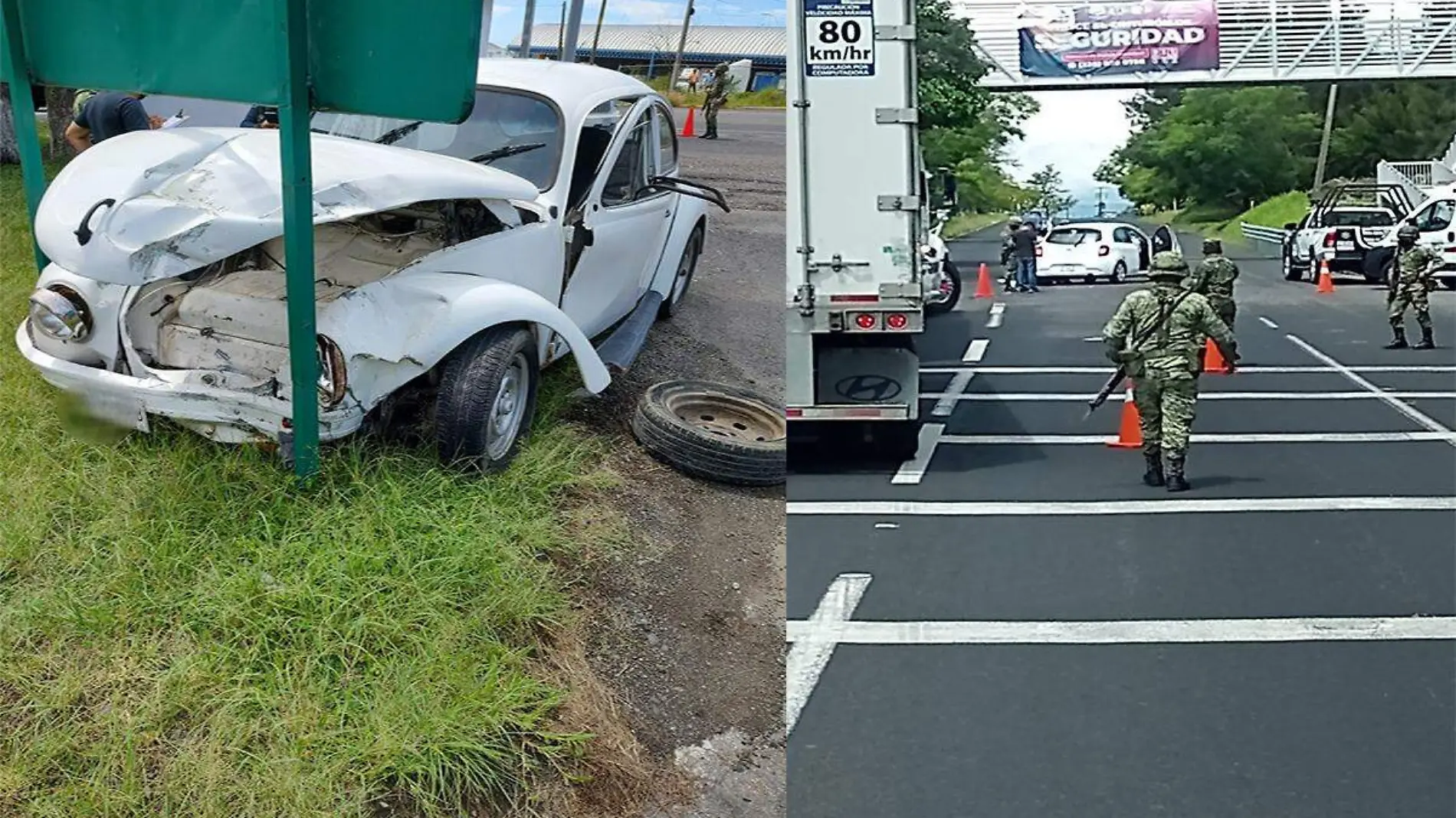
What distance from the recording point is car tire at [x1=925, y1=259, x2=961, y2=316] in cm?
838

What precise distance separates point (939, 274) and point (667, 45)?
16.2ft

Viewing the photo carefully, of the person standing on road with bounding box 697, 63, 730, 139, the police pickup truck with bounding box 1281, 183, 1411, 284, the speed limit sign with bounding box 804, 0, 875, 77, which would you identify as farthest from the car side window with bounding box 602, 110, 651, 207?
the police pickup truck with bounding box 1281, 183, 1411, 284

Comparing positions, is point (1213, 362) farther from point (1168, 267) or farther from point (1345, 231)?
point (1345, 231)

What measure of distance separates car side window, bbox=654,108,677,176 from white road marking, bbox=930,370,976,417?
2755 mm

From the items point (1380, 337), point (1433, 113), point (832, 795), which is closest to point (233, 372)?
point (832, 795)

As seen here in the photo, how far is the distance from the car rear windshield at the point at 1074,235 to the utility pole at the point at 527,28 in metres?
5.88

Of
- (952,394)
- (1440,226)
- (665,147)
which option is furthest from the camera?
(1440,226)

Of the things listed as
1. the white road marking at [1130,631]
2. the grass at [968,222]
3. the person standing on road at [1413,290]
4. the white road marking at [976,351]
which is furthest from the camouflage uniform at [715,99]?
the person standing on road at [1413,290]

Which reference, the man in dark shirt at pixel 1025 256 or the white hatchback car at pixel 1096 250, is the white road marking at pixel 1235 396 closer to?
the white hatchback car at pixel 1096 250

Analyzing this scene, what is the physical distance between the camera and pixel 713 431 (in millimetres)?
3402

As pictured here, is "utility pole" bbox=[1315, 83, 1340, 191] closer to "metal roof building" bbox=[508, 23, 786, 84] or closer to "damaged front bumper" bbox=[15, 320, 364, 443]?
"metal roof building" bbox=[508, 23, 786, 84]

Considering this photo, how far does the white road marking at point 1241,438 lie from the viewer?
675cm

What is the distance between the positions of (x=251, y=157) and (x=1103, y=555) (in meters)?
3.67

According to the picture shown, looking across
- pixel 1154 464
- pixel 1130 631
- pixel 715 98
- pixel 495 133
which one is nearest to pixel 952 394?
pixel 1154 464
